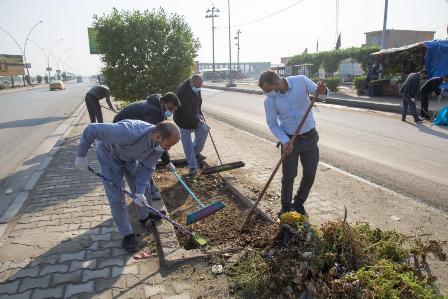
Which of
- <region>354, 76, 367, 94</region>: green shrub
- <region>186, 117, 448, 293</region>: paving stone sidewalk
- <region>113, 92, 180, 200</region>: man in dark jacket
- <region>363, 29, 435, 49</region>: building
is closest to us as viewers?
<region>186, 117, 448, 293</region>: paving stone sidewalk

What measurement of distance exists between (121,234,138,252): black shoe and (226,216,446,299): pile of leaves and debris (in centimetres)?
117

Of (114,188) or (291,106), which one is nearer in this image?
(114,188)

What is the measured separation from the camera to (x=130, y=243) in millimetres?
4070

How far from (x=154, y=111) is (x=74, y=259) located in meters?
2.19

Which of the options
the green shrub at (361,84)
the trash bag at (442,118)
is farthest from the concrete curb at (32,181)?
the green shrub at (361,84)

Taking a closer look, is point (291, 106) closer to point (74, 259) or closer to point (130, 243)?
point (130, 243)

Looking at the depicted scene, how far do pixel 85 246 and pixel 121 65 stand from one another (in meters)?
8.95

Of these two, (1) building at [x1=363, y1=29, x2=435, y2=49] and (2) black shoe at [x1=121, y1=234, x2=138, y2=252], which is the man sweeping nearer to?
(2) black shoe at [x1=121, y1=234, x2=138, y2=252]

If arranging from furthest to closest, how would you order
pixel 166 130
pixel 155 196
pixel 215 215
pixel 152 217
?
pixel 155 196, pixel 215 215, pixel 152 217, pixel 166 130

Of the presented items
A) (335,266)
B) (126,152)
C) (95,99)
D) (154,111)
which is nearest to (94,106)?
(95,99)

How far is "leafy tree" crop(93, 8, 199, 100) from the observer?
11.7 m

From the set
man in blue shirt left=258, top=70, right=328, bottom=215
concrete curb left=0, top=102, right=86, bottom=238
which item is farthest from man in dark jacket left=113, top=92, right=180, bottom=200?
concrete curb left=0, top=102, right=86, bottom=238

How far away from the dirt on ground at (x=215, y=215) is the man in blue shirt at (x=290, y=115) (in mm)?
754

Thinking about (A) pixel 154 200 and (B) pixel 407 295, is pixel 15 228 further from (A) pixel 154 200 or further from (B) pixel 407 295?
(B) pixel 407 295
